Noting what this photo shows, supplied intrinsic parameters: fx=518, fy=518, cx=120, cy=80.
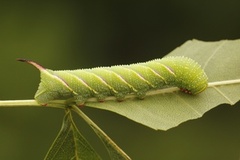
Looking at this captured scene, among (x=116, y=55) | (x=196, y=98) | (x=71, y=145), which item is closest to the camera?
(x=71, y=145)

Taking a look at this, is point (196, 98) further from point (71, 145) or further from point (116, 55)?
point (116, 55)

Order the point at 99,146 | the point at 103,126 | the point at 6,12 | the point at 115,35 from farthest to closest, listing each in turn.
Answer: the point at 115,35
the point at 6,12
the point at 103,126
the point at 99,146

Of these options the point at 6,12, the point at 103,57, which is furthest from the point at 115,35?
the point at 6,12

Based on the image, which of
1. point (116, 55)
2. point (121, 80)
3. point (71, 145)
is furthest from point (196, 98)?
point (116, 55)

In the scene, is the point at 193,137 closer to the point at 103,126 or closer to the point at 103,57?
the point at 103,126

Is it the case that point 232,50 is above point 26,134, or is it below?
above

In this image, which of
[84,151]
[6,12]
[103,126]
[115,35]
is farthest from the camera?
[115,35]

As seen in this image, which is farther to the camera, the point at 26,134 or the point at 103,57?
the point at 103,57
